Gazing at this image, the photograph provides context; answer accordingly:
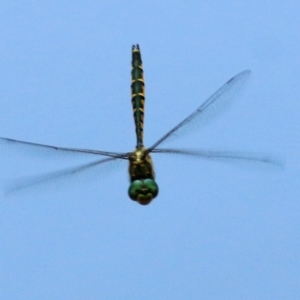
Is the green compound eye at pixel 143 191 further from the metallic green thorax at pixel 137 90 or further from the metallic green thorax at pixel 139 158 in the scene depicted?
the metallic green thorax at pixel 137 90

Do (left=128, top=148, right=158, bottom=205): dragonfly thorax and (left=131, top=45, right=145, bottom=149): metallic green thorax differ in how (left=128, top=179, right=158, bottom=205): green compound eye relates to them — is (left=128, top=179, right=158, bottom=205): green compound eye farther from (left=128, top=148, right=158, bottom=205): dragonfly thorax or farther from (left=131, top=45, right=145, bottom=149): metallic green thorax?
(left=131, top=45, right=145, bottom=149): metallic green thorax

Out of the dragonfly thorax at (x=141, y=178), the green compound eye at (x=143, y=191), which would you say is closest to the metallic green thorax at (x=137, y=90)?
the dragonfly thorax at (x=141, y=178)

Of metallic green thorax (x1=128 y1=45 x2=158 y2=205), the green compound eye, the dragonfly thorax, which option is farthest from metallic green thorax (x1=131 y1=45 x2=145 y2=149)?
the green compound eye

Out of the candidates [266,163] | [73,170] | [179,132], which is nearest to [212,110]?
[179,132]

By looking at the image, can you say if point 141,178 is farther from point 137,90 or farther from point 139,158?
point 137,90

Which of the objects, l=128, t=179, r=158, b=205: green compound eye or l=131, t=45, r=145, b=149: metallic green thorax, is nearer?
l=128, t=179, r=158, b=205: green compound eye

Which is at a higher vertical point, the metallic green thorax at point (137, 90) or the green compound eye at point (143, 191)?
the metallic green thorax at point (137, 90)

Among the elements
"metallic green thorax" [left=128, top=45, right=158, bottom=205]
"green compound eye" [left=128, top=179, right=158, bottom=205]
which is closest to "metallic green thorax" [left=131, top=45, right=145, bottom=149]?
"metallic green thorax" [left=128, top=45, right=158, bottom=205]

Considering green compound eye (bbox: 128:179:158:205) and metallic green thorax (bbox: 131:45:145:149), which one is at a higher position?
metallic green thorax (bbox: 131:45:145:149)

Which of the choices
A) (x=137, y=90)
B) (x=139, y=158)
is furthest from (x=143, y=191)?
(x=137, y=90)
